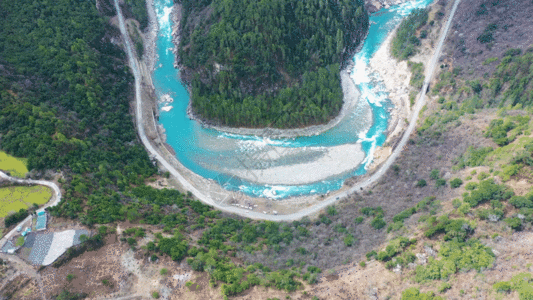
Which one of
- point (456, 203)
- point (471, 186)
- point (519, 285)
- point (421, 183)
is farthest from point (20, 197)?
point (471, 186)

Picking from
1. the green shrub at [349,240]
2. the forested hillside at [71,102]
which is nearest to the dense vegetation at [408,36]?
the green shrub at [349,240]

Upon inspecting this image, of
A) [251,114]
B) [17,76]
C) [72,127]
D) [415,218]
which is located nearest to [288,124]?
[251,114]

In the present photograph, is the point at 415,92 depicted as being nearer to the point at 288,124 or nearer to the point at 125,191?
the point at 288,124

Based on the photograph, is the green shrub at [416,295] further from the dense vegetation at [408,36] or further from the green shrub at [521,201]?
the dense vegetation at [408,36]

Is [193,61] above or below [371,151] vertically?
above

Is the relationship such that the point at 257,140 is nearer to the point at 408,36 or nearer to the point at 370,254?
the point at 370,254
